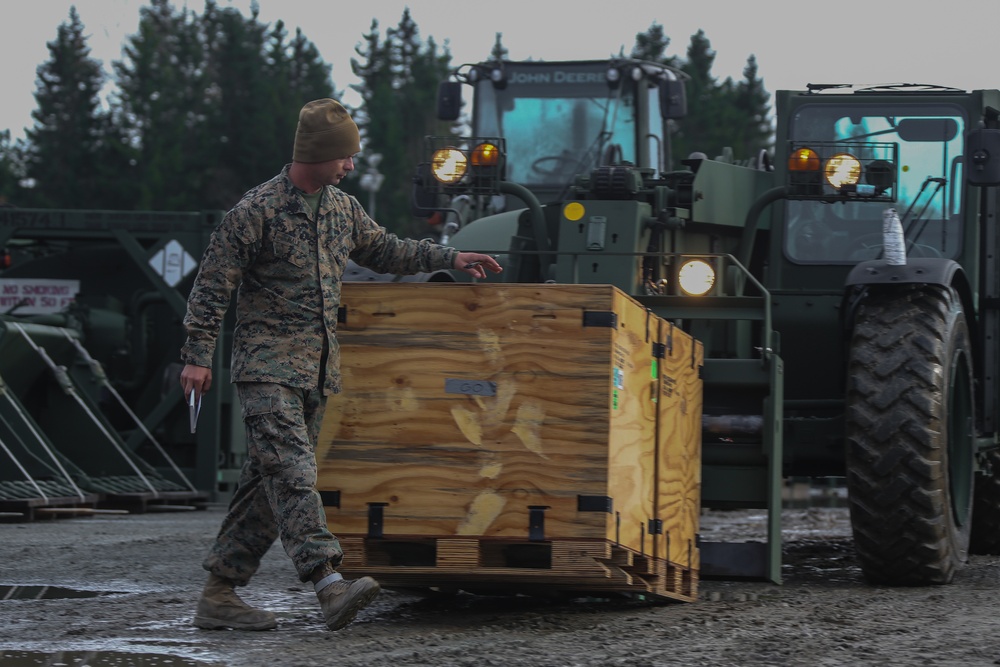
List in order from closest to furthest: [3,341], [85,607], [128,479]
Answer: [85,607] → [3,341] → [128,479]

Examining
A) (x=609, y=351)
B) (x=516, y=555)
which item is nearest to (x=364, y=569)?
(x=516, y=555)

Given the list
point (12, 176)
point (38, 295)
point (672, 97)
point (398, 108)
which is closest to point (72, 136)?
point (12, 176)

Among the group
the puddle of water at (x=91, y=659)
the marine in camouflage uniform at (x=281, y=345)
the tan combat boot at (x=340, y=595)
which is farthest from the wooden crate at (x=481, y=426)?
the puddle of water at (x=91, y=659)

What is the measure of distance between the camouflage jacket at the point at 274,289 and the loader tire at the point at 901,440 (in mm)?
2664

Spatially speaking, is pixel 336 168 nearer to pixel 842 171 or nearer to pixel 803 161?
pixel 803 161

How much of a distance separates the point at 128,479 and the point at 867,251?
8282mm

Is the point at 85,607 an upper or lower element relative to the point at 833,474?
lower

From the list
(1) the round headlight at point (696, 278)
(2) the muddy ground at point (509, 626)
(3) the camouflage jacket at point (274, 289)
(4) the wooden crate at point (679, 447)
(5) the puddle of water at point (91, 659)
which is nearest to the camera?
(5) the puddle of water at point (91, 659)

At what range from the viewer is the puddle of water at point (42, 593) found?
802 centimetres

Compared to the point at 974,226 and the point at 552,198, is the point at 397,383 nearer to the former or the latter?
the point at 974,226

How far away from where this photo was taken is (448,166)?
9.07 m

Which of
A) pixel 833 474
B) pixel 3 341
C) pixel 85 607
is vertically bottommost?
pixel 85 607

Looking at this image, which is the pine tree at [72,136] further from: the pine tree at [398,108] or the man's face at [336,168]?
the man's face at [336,168]

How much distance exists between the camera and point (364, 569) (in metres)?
6.73
